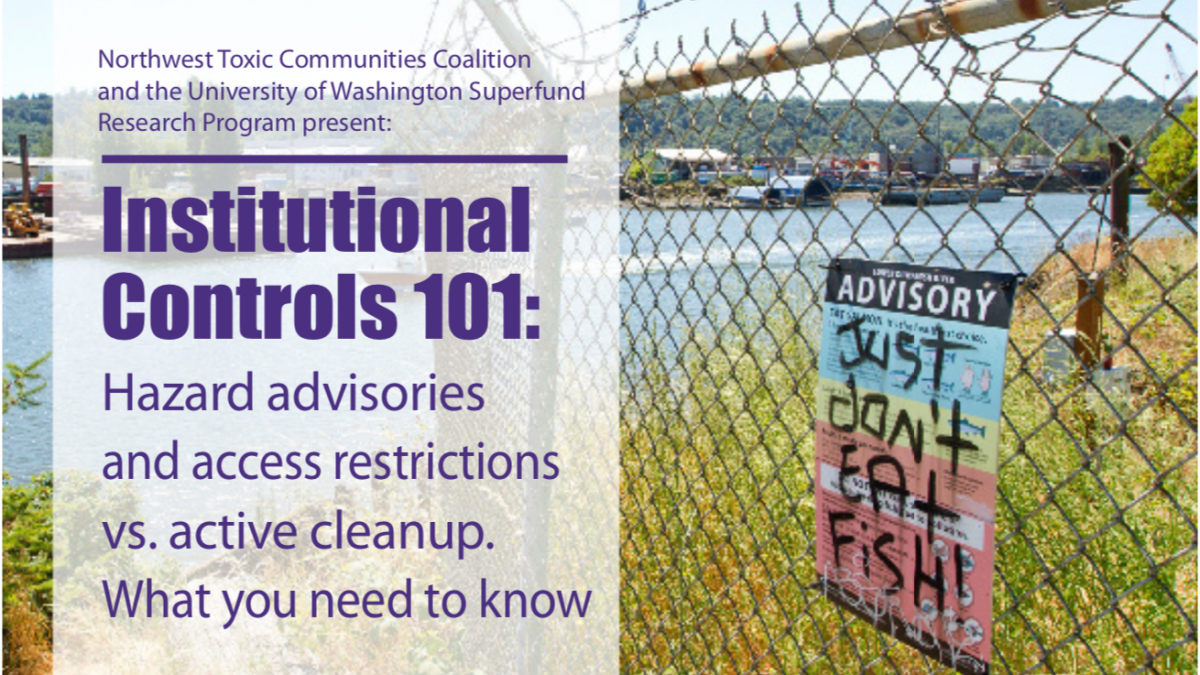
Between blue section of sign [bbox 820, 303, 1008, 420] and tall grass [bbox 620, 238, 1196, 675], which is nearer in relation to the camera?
blue section of sign [bbox 820, 303, 1008, 420]

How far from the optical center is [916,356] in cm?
145

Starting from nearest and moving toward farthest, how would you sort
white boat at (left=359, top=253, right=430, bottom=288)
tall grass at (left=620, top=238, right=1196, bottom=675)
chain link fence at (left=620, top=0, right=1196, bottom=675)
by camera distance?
chain link fence at (left=620, top=0, right=1196, bottom=675)
tall grass at (left=620, top=238, right=1196, bottom=675)
white boat at (left=359, top=253, right=430, bottom=288)

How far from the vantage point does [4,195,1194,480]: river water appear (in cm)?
160

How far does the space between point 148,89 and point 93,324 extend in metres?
27.8

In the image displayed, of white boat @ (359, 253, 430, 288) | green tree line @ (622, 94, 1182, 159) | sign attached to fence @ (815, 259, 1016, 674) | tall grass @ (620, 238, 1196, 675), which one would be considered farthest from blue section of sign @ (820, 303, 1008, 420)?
white boat @ (359, 253, 430, 288)

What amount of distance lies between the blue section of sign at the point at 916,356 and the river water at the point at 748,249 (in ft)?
0.33

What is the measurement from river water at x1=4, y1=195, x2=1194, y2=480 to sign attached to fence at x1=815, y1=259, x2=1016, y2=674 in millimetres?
74

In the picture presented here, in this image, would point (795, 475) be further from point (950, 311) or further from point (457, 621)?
point (950, 311)

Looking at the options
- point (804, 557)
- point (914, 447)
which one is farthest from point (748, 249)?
point (914, 447)

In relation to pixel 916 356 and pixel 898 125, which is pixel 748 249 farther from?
pixel 916 356

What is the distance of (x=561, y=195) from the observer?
267cm

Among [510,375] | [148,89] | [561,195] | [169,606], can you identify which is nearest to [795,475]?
[510,375]

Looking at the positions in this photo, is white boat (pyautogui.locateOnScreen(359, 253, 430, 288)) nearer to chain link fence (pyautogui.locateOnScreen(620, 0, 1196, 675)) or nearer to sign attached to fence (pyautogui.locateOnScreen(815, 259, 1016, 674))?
chain link fence (pyautogui.locateOnScreen(620, 0, 1196, 675))

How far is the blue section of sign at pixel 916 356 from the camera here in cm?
133
